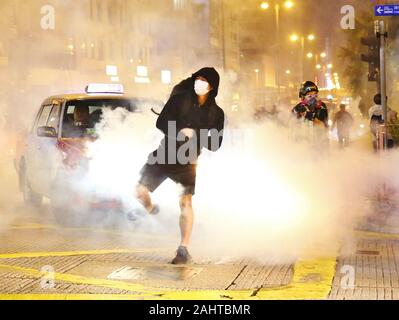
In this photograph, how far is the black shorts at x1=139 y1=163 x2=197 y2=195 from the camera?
562 centimetres

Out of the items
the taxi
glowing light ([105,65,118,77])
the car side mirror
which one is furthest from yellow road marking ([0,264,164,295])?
glowing light ([105,65,118,77])

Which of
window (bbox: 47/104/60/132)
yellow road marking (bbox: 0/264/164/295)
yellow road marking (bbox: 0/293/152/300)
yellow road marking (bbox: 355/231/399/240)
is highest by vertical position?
window (bbox: 47/104/60/132)

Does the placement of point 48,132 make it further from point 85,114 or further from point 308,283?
point 308,283

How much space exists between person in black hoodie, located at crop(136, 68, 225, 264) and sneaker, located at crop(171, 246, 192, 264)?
2 centimetres

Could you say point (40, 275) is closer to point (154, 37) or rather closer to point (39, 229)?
point (39, 229)

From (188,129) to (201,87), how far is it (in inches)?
13.0

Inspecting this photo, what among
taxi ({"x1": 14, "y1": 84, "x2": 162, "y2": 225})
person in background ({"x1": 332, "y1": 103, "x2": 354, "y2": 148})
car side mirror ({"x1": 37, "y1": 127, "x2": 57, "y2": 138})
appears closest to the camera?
taxi ({"x1": 14, "y1": 84, "x2": 162, "y2": 225})

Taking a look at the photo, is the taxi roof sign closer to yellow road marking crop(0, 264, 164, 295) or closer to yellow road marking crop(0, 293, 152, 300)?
yellow road marking crop(0, 264, 164, 295)

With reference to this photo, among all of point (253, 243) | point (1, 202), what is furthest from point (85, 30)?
point (253, 243)

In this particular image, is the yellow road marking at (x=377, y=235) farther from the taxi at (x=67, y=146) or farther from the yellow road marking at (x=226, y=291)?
the taxi at (x=67, y=146)

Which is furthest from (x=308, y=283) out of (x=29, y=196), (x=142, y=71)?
(x=142, y=71)

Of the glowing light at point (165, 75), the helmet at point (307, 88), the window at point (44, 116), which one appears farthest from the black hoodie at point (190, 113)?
the glowing light at point (165, 75)
